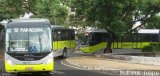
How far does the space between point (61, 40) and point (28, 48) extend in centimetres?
1557

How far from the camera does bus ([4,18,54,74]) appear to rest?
20.0 m

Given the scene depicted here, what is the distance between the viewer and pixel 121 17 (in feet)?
119

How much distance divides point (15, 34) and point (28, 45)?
0.83m

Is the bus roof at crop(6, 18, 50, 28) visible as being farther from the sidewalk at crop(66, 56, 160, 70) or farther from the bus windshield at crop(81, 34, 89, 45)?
the bus windshield at crop(81, 34, 89, 45)

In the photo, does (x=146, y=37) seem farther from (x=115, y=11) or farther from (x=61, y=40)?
(x=61, y=40)

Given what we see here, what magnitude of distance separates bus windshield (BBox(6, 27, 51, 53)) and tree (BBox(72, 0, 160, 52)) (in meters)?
15.1

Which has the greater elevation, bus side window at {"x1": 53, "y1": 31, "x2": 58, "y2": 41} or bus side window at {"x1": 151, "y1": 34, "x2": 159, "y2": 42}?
bus side window at {"x1": 53, "y1": 31, "x2": 58, "y2": 41}

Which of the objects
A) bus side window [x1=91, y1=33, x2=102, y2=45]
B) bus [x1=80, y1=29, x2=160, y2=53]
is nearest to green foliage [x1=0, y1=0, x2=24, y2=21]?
bus [x1=80, y1=29, x2=160, y2=53]

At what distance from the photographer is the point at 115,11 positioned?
35.4 metres

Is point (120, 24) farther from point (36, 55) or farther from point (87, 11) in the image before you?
point (36, 55)

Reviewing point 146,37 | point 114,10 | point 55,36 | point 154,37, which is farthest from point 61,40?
point 154,37

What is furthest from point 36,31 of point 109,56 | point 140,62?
point 109,56

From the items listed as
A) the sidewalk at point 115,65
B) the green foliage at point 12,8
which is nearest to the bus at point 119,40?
the green foliage at point 12,8

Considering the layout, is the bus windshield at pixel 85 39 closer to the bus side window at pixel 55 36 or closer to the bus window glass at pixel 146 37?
the bus window glass at pixel 146 37
